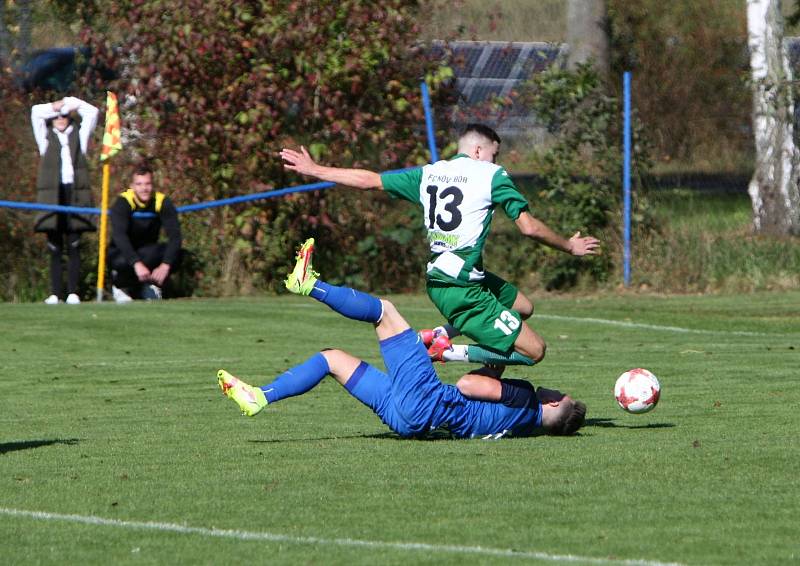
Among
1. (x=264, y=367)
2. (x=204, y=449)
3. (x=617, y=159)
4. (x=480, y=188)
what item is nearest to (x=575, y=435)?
(x=480, y=188)

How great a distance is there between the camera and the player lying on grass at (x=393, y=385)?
29.4ft

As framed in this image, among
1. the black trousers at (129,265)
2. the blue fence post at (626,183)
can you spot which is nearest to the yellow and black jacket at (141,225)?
the black trousers at (129,265)

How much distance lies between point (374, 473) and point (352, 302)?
141 centimetres

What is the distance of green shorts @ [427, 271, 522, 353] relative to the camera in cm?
980

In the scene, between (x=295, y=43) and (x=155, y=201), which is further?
(x=295, y=43)

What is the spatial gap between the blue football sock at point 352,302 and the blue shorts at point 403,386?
0.18m

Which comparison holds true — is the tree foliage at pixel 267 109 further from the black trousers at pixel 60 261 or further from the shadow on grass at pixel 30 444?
the shadow on grass at pixel 30 444

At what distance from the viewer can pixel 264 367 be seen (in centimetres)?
1398

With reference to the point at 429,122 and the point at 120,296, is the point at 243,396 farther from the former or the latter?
the point at 429,122

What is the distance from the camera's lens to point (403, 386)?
353 inches

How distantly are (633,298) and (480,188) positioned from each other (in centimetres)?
1093

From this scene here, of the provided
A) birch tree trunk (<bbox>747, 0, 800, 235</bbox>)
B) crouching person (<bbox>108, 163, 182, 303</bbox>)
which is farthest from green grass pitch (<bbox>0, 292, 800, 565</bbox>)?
birch tree trunk (<bbox>747, 0, 800, 235</bbox>)

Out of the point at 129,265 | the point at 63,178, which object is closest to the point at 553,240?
the point at 129,265

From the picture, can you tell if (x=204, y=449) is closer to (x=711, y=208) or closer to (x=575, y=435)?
(x=575, y=435)
